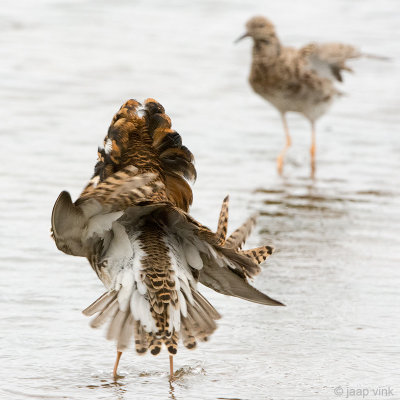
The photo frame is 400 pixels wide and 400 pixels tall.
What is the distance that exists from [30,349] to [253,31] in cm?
796

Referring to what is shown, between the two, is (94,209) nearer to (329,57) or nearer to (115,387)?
(115,387)

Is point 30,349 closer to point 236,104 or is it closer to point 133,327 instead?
point 133,327

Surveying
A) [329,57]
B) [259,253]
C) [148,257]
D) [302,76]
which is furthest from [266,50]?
[148,257]

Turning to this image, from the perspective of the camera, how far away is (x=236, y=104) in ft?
44.0

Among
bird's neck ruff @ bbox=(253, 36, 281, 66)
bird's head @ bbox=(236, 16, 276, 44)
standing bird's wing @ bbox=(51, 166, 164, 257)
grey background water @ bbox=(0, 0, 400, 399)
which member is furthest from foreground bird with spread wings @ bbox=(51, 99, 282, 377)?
bird's head @ bbox=(236, 16, 276, 44)

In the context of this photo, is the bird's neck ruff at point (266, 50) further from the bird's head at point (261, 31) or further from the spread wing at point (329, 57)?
the spread wing at point (329, 57)

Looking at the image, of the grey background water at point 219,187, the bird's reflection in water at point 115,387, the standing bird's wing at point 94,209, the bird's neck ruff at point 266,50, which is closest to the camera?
the standing bird's wing at point 94,209

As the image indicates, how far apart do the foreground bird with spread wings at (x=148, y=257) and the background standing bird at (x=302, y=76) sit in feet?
23.6

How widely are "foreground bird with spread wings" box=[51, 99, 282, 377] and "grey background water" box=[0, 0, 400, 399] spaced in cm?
48

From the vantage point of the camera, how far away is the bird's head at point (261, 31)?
41.2 feet

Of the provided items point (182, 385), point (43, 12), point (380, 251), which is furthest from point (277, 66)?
point (182, 385)

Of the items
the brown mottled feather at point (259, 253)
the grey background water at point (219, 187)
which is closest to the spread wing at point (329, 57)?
the grey background water at point (219, 187)

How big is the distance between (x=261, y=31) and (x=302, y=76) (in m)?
0.81

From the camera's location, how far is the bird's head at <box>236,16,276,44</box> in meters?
12.6
